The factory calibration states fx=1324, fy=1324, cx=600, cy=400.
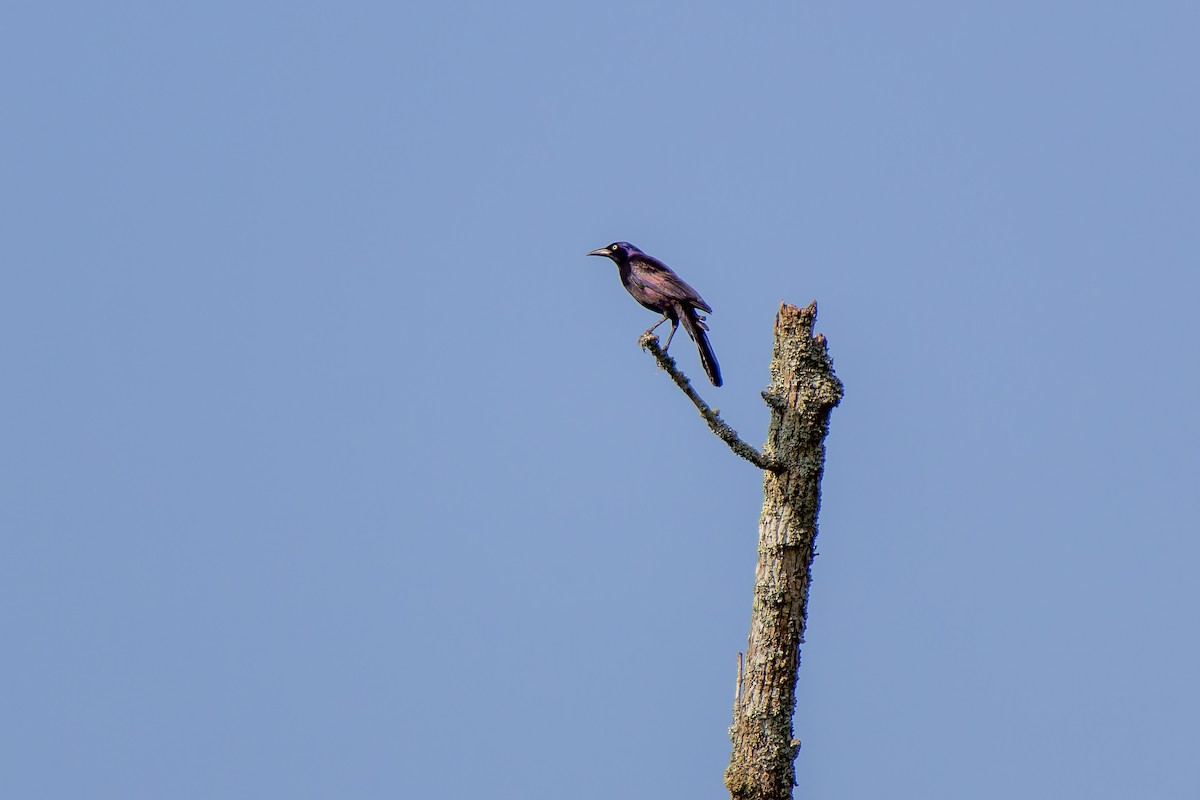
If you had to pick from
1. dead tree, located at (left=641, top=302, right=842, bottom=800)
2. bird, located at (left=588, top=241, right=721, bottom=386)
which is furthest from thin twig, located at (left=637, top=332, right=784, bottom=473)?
bird, located at (left=588, top=241, right=721, bottom=386)

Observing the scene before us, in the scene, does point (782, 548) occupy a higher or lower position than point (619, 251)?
lower

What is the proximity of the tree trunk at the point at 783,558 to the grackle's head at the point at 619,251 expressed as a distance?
9.88 feet

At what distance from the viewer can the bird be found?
9445 millimetres

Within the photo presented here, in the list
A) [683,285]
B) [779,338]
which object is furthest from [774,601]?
[683,285]

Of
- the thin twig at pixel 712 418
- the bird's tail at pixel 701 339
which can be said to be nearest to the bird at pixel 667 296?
the bird's tail at pixel 701 339

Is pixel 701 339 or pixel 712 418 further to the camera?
pixel 701 339

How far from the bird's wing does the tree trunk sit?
195 cm

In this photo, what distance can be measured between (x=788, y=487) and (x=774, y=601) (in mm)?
634

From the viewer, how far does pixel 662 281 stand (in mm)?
9844

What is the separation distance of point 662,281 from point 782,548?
3.10 m

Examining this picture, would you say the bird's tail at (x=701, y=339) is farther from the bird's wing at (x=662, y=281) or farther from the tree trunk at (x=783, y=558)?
the tree trunk at (x=783, y=558)

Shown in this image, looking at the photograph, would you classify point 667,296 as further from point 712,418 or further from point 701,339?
point 712,418

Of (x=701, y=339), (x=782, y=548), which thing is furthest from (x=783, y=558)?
(x=701, y=339)

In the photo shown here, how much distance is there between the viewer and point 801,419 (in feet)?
24.3
